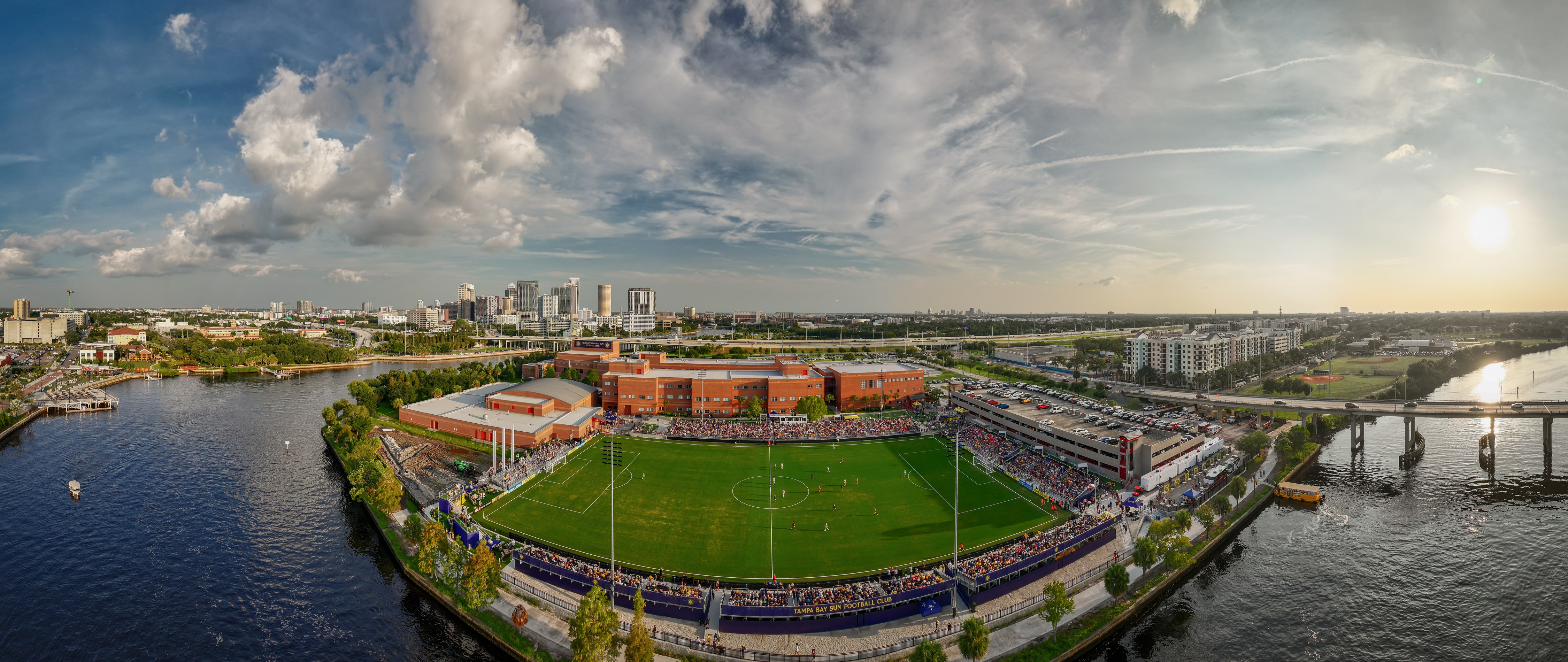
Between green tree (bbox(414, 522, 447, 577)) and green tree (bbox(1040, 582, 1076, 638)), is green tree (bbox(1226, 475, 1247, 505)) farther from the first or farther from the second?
green tree (bbox(414, 522, 447, 577))

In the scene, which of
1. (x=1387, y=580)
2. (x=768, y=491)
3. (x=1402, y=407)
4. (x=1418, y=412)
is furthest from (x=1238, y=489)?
(x=768, y=491)

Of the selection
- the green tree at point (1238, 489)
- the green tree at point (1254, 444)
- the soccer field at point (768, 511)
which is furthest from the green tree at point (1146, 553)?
the green tree at point (1254, 444)

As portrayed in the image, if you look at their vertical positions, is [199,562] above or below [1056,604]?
below

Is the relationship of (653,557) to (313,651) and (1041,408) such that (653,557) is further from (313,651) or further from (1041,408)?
(1041,408)

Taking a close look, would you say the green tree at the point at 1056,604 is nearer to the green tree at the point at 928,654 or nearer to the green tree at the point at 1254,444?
the green tree at the point at 928,654

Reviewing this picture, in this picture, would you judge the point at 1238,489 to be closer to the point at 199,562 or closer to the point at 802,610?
the point at 802,610

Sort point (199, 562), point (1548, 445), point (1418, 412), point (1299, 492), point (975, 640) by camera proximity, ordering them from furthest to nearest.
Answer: point (1418, 412)
point (1548, 445)
point (1299, 492)
point (199, 562)
point (975, 640)

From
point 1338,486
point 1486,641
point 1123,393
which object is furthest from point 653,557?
point 1123,393
